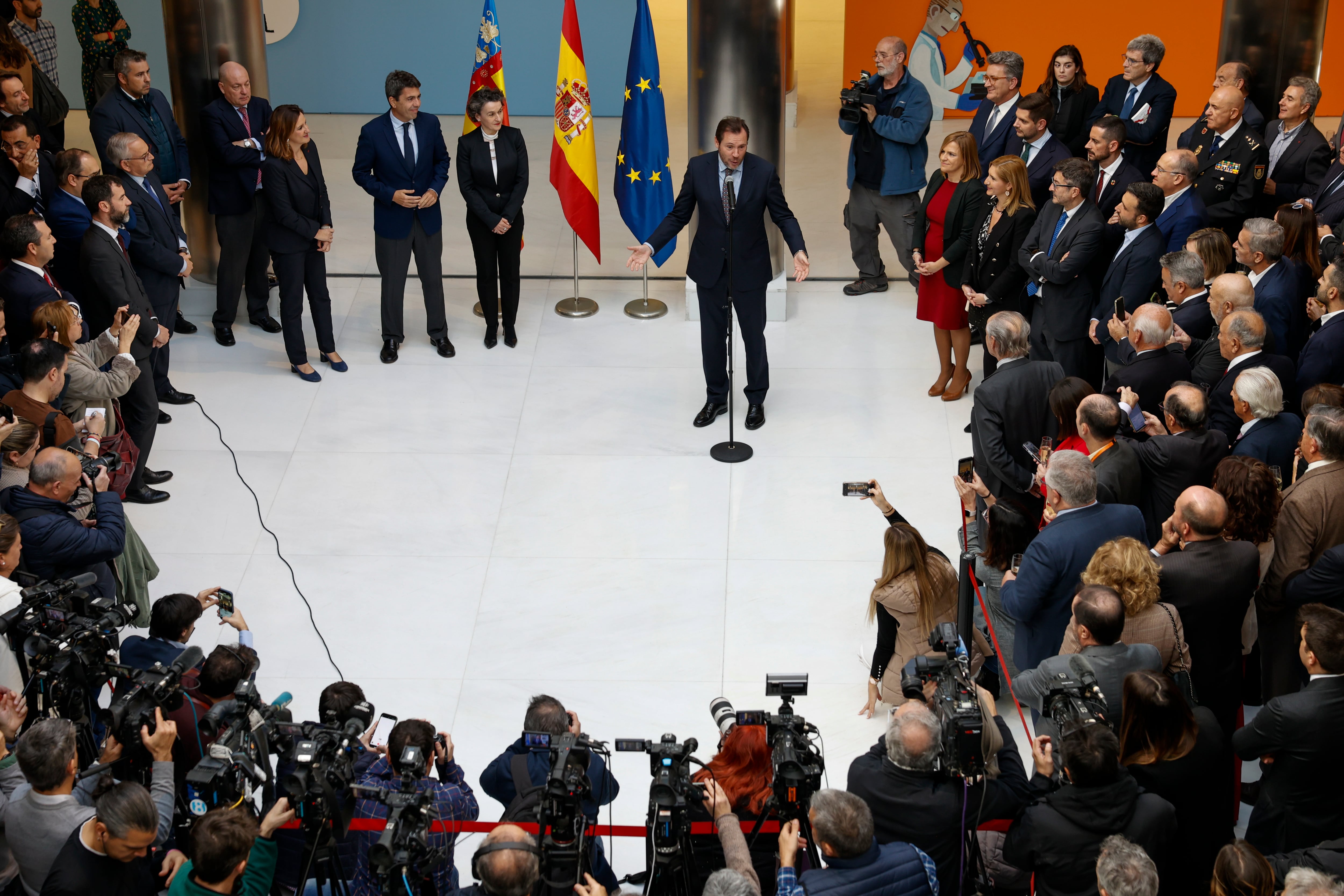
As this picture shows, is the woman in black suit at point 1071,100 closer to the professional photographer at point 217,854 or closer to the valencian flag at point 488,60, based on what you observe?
the valencian flag at point 488,60

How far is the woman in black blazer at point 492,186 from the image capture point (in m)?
7.98

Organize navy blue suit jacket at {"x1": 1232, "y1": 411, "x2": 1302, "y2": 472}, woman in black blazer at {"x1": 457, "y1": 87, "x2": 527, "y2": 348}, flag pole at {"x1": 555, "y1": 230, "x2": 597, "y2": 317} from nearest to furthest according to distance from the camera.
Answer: navy blue suit jacket at {"x1": 1232, "y1": 411, "x2": 1302, "y2": 472} → woman in black blazer at {"x1": 457, "y1": 87, "x2": 527, "y2": 348} → flag pole at {"x1": 555, "y1": 230, "x2": 597, "y2": 317}

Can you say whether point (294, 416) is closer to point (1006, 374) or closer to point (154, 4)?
point (1006, 374)

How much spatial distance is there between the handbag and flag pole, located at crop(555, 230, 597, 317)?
17.1 feet

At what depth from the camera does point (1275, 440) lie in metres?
5.04

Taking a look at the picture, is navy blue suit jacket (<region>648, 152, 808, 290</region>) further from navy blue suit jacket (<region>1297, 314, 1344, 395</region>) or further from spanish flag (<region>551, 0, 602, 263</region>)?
navy blue suit jacket (<region>1297, 314, 1344, 395</region>)

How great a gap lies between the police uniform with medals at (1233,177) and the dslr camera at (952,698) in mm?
4086

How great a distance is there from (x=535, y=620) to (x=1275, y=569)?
2999 mm

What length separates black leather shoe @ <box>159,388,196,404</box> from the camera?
25.2 feet

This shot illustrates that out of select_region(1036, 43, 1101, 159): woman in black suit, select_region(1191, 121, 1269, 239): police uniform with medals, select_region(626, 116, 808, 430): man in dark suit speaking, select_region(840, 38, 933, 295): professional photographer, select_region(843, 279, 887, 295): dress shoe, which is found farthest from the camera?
select_region(843, 279, 887, 295): dress shoe

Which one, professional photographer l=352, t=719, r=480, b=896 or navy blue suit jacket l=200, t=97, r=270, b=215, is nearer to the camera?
professional photographer l=352, t=719, r=480, b=896

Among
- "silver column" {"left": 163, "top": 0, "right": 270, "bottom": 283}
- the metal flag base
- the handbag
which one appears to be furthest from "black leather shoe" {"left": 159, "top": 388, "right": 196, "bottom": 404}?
the handbag

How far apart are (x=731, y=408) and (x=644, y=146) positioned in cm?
272

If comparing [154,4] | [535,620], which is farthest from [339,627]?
[154,4]
